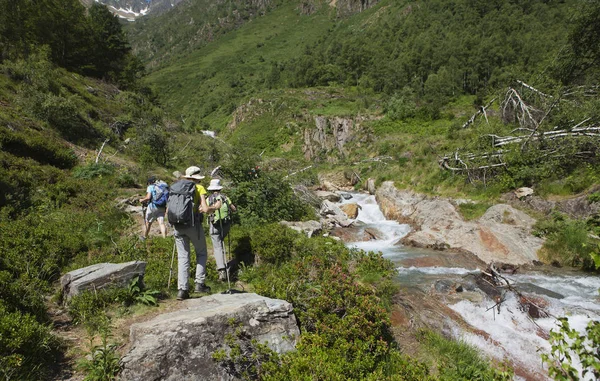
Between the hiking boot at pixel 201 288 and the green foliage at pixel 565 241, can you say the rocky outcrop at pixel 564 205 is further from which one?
the hiking boot at pixel 201 288

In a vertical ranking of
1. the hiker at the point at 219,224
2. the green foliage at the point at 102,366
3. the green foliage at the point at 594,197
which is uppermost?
the hiker at the point at 219,224

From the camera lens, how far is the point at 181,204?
5.18m

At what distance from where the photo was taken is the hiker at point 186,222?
519 cm

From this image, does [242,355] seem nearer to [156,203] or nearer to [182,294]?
[182,294]

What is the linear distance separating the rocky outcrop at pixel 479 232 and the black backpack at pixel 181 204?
9442 millimetres

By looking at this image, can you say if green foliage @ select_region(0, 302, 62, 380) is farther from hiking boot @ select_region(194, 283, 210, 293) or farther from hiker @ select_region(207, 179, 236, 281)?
hiker @ select_region(207, 179, 236, 281)

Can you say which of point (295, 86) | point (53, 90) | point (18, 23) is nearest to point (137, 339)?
point (53, 90)

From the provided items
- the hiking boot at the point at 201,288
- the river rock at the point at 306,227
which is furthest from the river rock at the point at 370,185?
the hiking boot at the point at 201,288

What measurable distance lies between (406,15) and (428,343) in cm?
7955

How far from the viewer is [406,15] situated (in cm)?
6869

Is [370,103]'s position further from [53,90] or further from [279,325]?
[279,325]

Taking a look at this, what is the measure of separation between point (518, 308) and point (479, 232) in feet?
15.4

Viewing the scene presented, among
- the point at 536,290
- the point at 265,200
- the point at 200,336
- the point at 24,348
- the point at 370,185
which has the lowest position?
the point at 536,290

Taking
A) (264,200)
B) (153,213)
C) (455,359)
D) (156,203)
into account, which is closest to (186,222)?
(156,203)
